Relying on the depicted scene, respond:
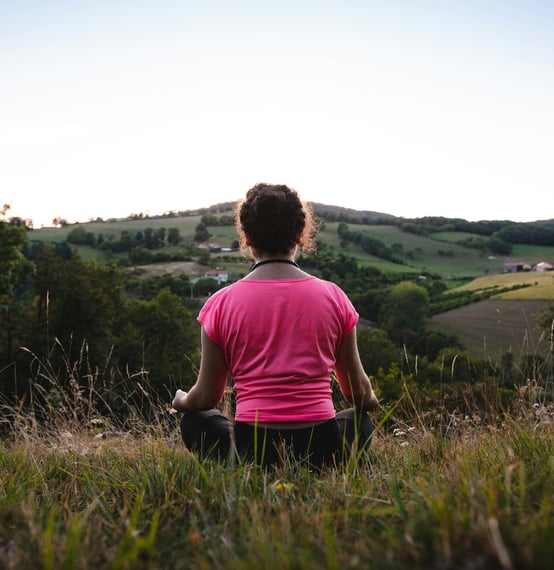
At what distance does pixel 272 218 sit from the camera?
9.37ft

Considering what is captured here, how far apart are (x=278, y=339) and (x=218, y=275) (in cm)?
7678

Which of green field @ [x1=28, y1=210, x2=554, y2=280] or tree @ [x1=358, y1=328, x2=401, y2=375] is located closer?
tree @ [x1=358, y1=328, x2=401, y2=375]

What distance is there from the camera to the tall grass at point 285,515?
1.29m

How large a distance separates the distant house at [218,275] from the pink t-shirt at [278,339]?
71871 mm

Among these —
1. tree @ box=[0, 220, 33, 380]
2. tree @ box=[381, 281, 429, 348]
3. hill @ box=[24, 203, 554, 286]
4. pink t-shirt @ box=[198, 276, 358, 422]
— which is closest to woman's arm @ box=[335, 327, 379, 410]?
pink t-shirt @ box=[198, 276, 358, 422]

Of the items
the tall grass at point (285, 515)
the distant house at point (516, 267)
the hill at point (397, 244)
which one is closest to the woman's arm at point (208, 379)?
the tall grass at point (285, 515)

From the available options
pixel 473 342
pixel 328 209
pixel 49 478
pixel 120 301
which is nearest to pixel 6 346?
pixel 120 301

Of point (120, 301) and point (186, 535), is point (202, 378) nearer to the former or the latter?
point (186, 535)

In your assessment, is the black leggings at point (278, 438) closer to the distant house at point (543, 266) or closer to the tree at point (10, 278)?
the tree at point (10, 278)

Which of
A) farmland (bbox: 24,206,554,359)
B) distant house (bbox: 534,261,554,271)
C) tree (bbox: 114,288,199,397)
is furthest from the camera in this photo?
distant house (bbox: 534,261,554,271)

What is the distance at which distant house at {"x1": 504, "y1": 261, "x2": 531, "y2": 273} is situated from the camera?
90.6 meters

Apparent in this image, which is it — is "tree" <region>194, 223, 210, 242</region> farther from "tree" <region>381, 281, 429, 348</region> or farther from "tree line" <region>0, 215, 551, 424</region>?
"tree" <region>381, 281, 429, 348</region>

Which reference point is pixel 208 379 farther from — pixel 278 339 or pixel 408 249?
pixel 408 249

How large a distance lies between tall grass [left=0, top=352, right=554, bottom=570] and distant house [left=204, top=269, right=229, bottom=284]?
72.1 metres
